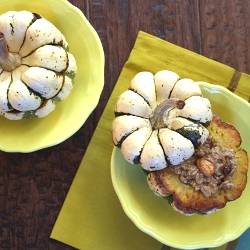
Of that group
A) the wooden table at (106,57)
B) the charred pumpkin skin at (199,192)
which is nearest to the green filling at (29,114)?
the wooden table at (106,57)

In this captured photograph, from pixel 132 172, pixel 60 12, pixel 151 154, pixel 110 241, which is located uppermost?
pixel 60 12

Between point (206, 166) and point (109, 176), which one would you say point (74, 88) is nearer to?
point (109, 176)

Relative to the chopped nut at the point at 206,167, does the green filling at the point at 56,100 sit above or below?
above

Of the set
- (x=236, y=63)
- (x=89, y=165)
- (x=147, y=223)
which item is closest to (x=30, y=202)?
(x=89, y=165)

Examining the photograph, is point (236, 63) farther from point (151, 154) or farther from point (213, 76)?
Answer: point (151, 154)

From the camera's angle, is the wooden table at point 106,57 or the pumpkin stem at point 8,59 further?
the wooden table at point 106,57

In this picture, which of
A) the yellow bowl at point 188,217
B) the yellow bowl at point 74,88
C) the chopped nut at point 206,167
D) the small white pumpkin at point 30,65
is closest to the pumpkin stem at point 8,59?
the small white pumpkin at point 30,65

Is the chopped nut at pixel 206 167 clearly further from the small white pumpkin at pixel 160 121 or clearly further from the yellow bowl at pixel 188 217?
the yellow bowl at pixel 188 217
